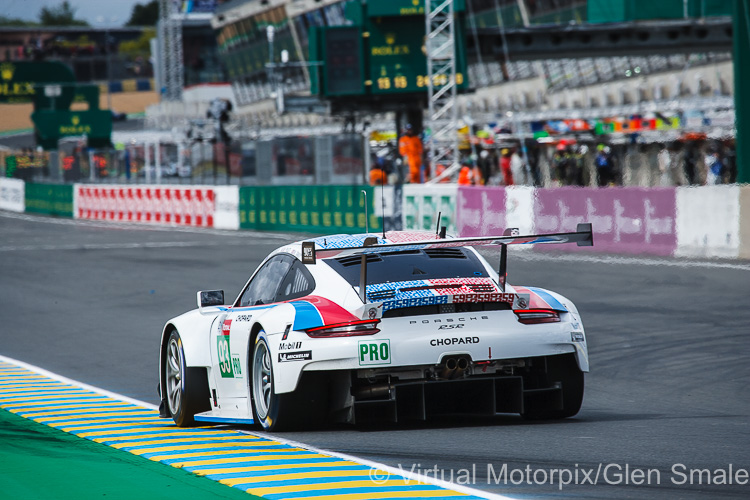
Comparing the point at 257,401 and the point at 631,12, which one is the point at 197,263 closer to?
the point at 631,12

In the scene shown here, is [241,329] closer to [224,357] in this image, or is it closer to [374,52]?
[224,357]

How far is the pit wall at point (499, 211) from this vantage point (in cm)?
2258

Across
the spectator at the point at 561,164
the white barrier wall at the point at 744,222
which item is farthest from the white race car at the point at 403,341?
the spectator at the point at 561,164

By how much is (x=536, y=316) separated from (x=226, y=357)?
207cm

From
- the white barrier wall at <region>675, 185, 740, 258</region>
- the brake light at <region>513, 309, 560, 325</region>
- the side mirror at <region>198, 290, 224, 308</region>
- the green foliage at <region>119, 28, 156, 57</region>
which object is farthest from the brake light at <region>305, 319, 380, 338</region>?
the green foliage at <region>119, 28, 156, 57</region>

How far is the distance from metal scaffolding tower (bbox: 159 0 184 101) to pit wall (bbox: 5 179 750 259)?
66475mm

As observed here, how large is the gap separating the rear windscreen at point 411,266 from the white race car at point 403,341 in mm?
10

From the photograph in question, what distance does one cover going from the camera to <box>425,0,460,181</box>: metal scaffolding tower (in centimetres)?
3625

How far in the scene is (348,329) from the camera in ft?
25.2

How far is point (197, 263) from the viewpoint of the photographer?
2698cm

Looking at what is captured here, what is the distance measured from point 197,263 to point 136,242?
8153 mm

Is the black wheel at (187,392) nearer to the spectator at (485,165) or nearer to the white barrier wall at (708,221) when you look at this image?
the white barrier wall at (708,221)

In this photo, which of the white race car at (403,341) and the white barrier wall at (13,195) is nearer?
the white race car at (403,341)

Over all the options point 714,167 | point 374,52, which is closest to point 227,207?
point 374,52
